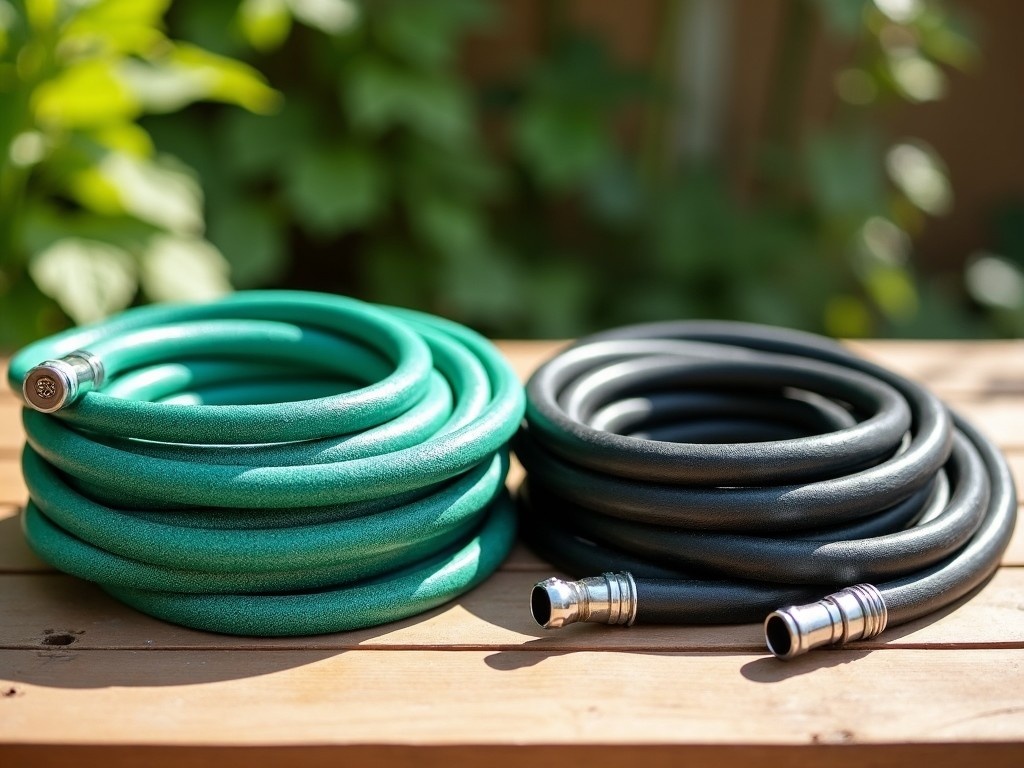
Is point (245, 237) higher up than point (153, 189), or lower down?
lower down

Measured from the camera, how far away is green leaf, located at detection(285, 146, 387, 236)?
8.96ft

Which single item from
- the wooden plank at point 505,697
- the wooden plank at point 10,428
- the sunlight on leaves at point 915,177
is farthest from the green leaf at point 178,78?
the sunlight on leaves at point 915,177

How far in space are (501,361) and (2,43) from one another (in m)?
1.29

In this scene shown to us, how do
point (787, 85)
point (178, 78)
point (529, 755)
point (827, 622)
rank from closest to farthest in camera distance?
1. point (529, 755)
2. point (827, 622)
3. point (178, 78)
4. point (787, 85)

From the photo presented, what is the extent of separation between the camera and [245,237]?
2.79 m

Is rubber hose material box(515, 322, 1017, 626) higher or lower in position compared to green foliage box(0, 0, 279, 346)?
lower

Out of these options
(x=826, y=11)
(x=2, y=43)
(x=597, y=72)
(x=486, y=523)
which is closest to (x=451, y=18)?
(x=597, y=72)

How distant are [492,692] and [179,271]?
147 cm

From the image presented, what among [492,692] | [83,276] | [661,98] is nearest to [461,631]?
[492,692]

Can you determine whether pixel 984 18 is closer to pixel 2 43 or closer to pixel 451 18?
pixel 451 18

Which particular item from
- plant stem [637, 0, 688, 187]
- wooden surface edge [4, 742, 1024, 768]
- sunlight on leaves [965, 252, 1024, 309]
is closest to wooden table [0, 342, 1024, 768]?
wooden surface edge [4, 742, 1024, 768]

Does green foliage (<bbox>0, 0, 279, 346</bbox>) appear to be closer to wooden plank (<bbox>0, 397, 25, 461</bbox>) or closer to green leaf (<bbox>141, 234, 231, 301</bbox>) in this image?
green leaf (<bbox>141, 234, 231, 301</bbox>)

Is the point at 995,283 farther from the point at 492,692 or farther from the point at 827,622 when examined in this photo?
the point at 492,692

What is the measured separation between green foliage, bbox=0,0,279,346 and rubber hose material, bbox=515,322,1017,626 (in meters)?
1.10
